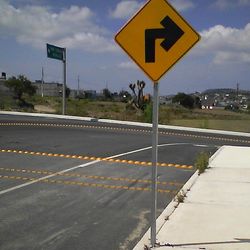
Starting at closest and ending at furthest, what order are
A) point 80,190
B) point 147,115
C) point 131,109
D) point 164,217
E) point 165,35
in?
1. point 165,35
2. point 164,217
3. point 80,190
4. point 147,115
5. point 131,109

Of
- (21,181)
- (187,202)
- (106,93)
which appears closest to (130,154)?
(21,181)

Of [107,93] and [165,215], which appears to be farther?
[107,93]

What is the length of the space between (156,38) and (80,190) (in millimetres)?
4859

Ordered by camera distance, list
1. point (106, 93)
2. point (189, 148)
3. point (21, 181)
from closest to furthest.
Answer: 1. point (21, 181)
2. point (189, 148)
3. point (106, 93)

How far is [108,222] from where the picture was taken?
25.1 feet

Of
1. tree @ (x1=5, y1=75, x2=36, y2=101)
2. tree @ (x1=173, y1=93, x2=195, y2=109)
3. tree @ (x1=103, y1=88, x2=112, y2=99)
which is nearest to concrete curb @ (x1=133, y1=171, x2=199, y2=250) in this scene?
tree @ (x1=5, y1=75, x2=36, y2=101)

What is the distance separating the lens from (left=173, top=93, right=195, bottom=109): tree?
111188 mm

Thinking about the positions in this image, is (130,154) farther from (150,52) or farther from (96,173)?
(150,52)

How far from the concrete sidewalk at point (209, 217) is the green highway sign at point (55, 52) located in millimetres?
26270

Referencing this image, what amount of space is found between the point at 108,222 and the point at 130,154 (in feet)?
30.1

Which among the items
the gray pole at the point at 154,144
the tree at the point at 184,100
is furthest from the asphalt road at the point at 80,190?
the tree at the point at 184,100

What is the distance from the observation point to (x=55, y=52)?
3775cm

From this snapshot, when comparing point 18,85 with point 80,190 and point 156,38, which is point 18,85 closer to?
point 80,190

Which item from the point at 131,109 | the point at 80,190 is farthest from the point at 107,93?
the point at 80,190
